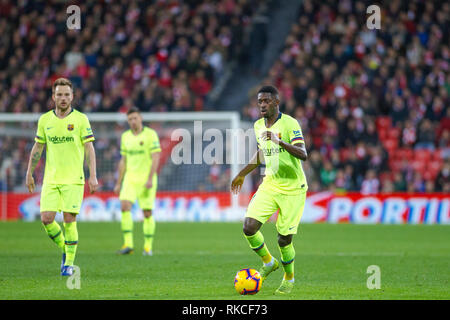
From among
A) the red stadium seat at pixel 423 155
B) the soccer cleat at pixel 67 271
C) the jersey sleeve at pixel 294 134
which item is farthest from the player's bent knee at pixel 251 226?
the red stadium seat at pixel 423 155

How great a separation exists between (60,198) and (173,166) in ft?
39.4

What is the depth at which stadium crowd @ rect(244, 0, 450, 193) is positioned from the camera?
73.7 feet

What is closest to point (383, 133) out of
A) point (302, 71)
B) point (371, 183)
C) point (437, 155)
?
point (437, 155)

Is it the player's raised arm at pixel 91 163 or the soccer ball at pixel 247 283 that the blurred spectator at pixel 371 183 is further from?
the soccer ball at pixel 247 283

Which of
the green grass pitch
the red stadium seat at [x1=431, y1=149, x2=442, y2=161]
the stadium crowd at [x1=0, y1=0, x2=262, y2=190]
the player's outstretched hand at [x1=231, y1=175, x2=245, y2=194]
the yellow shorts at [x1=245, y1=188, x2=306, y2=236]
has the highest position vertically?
the stadium crowd at [x1=0, y1=0, x2=262, y2=190]

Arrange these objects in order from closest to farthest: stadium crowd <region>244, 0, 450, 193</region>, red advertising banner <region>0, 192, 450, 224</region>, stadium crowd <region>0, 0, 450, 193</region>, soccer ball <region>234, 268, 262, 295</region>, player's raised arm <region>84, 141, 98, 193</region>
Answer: soccer ball <region>234, 268, 262, 295</region> < player's raised arm <region>84, 141, 98, 193</region> < red advertising banner <region>0, 192, 450, 224</region> < stadium crowd <region>244, 0, 450, 193</region> < stadium crowd <region>0, 0, 450, 193</region>

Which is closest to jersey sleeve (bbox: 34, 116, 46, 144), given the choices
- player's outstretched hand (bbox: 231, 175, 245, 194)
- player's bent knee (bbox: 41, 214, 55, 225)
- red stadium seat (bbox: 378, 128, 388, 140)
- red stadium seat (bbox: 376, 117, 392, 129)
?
player's bent knee (bbox: 41, 214, 55, 225)

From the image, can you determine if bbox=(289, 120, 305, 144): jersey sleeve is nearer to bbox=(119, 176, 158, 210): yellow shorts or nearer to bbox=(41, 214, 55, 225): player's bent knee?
bbox=(41, 214, 55, 225): player's bent knee

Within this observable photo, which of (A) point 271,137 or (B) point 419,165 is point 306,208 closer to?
(B) point 419,165

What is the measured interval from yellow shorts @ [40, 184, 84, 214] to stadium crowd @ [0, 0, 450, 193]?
12.2 metres
